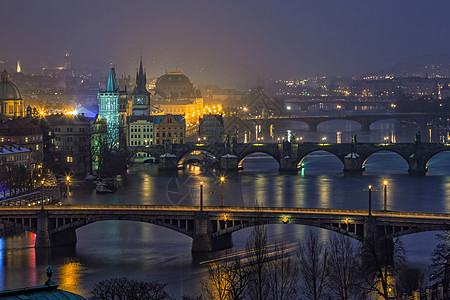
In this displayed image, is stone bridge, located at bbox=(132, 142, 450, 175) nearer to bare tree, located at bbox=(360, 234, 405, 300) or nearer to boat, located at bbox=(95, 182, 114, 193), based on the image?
boat, located at bbox=(95, 182, 114, 193)

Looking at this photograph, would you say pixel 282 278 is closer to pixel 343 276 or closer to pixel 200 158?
pixel 343 276

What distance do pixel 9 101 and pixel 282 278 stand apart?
165 feet

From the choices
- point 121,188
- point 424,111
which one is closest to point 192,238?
point 121,188

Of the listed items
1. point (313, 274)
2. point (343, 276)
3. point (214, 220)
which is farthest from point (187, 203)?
point (313, 274)

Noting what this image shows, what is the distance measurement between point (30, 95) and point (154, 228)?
88.1 meters

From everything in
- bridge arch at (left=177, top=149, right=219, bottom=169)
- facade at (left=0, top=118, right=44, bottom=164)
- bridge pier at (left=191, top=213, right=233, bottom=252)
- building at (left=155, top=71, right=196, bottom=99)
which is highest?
building at (left=155, top=71, right=196, bottom=99)

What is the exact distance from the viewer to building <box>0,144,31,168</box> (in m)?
54.9

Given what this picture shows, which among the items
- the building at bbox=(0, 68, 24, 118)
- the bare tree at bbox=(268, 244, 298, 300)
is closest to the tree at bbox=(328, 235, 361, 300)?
the bare tree at bbox=(268, 244, 298, 300)

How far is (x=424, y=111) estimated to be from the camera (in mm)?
121062

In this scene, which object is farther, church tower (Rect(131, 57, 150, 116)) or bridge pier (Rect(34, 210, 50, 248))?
church tower (Rect(131, 57, 150, 116))

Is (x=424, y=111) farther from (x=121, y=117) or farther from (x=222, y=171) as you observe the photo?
(x=222, y=171)

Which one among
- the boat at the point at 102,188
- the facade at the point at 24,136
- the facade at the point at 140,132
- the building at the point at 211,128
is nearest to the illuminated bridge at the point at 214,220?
the boat at the point at 102,188

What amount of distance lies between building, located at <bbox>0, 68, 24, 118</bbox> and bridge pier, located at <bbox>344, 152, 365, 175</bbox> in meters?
22.9

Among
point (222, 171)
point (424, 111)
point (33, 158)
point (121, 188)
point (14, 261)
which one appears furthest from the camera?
point (424, 111)
